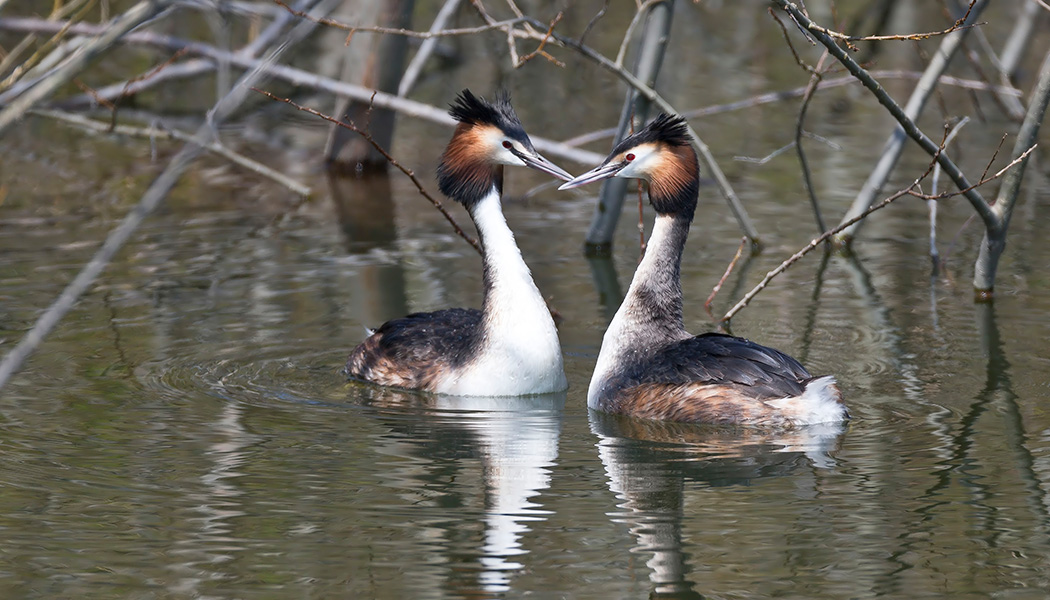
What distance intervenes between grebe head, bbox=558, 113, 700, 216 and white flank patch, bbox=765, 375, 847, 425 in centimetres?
138

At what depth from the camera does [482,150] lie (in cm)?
788

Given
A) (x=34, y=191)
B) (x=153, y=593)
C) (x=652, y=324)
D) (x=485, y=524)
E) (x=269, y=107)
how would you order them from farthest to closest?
(x=269, y=107), (x=34, y=191), (x=652, y=324), (x=485, y=524), (x=153, y=593)

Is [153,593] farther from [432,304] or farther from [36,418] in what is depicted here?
[432,304]

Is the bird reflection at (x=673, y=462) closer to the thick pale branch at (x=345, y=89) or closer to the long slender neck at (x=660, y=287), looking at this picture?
the long slender neck at (x=660, y=287)

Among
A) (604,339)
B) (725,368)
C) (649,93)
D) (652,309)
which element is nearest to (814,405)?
(725,368)

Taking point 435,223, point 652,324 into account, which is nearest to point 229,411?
point 652,324

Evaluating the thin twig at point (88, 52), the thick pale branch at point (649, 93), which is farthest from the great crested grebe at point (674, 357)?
the thin twig at point (88, 52)

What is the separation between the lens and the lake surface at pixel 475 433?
517 centimetres

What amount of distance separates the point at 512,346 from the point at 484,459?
3.69ft

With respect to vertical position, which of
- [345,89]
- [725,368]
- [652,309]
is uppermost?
[345,89]

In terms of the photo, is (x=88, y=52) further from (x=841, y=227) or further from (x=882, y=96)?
(x=841, y=227)

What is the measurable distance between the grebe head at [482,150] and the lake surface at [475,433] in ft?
3.84

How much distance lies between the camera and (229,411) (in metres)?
7.34

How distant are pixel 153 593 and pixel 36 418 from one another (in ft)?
8.29
